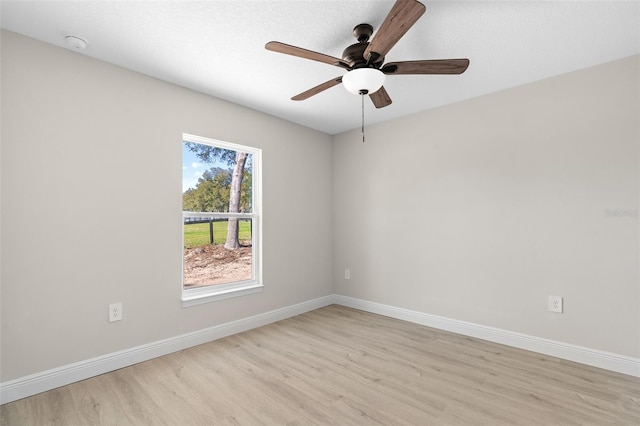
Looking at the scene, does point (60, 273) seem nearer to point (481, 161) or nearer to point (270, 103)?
point (270, 103)

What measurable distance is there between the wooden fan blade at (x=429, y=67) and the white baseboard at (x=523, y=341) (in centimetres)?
242

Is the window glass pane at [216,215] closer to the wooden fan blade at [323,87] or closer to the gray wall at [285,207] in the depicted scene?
the gray wall at [285,207]

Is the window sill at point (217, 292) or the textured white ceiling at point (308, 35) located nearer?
the textured white ceiling at point (308, 35)

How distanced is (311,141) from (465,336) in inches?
115

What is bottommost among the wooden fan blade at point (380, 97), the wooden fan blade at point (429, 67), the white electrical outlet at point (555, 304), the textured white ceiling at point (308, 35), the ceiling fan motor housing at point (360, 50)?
the white electrical outlet at point (555, 304)

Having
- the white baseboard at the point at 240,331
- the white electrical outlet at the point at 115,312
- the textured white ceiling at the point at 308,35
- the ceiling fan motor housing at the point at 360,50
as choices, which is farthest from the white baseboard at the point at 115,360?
the ceiling fan motor housing at the point at 360,50

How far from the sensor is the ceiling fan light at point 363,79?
6.38 feet

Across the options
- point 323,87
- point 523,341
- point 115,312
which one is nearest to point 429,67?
point 323,87

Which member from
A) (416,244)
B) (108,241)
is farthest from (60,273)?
(416,244)

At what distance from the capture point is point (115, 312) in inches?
98.6

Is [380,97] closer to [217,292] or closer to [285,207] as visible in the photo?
[285,207]

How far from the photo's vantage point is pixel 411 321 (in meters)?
3.66

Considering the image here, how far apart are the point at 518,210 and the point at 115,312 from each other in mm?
3588

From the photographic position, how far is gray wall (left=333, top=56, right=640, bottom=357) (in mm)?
2504
